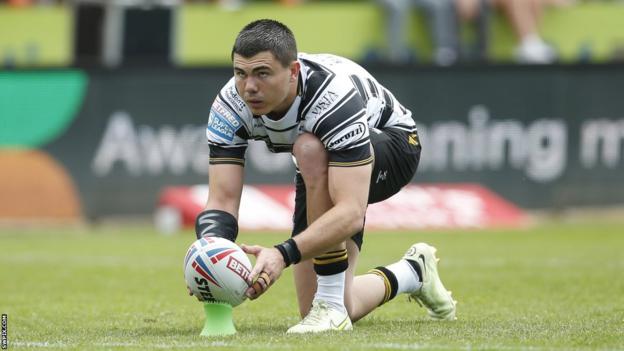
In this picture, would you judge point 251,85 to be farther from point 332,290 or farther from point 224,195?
point 332,290

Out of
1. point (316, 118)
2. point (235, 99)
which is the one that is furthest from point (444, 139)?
point (316, 118)

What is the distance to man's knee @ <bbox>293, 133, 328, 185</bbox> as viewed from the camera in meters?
6.32

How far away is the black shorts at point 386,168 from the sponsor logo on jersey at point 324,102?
0.57m

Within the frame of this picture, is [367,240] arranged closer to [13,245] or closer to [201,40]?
[13,245]

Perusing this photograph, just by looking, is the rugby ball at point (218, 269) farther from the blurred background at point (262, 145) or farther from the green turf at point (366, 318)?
the blurred background at point (262, 145)

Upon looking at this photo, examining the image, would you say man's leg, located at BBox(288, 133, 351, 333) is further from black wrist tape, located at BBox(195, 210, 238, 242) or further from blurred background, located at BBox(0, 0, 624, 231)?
blurred background, located at BBox(0, 0, 624, 231)

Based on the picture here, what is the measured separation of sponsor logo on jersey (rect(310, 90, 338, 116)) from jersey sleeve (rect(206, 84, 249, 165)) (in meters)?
0.44

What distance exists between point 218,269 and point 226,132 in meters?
0.87

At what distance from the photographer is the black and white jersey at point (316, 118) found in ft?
20.7

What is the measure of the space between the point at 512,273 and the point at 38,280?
12.7 feet

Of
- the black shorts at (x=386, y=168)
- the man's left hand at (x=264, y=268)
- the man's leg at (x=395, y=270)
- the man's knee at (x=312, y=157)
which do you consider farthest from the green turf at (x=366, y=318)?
the man's knee at (x=312, y=157)

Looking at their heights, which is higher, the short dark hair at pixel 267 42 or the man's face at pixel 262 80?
the short dark hair at pixel 267 42

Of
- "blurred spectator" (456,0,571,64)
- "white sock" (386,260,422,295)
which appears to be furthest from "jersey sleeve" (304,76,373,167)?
"blurred spectator" (456,0,571,64)

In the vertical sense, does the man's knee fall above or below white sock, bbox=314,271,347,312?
above
